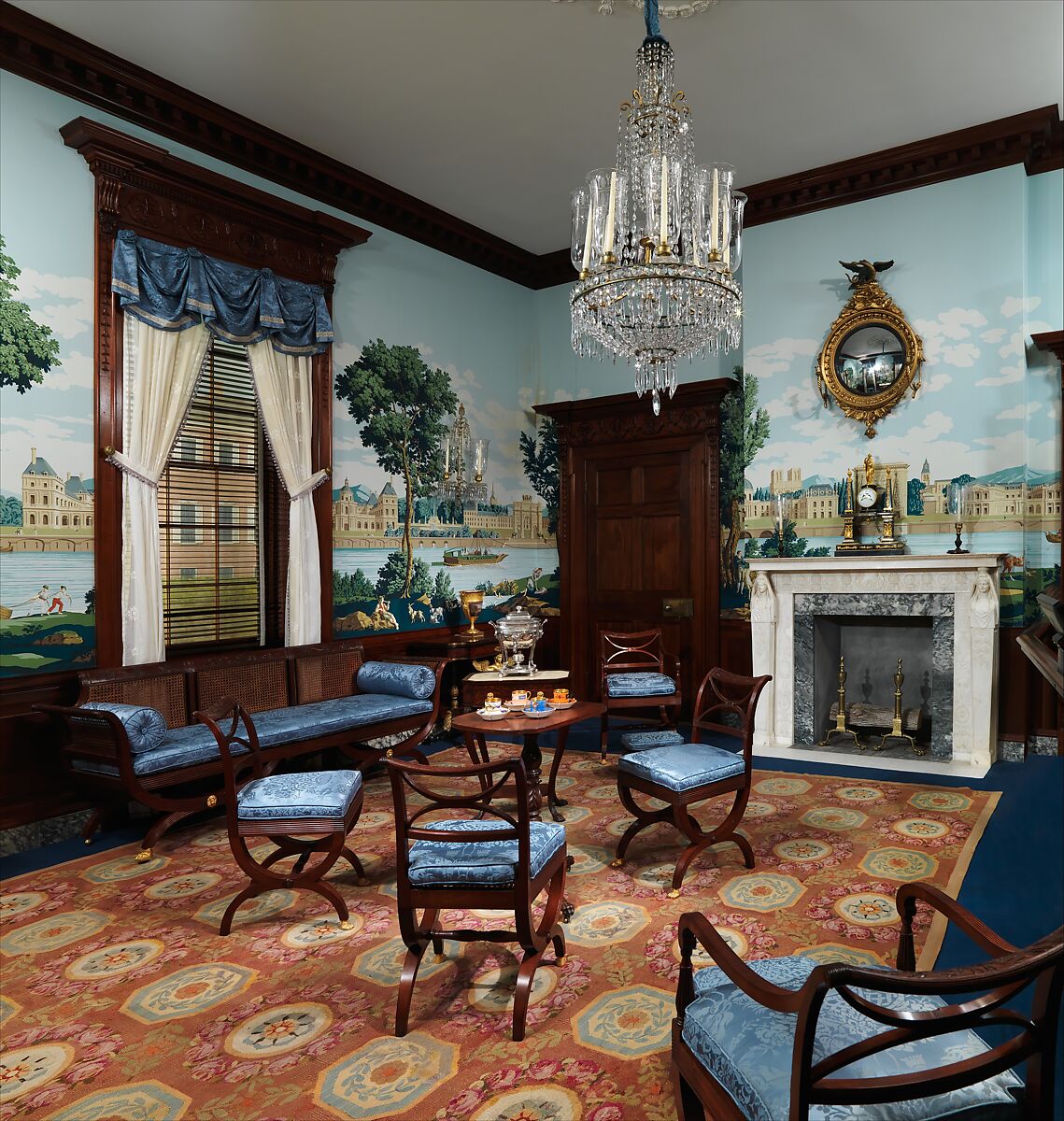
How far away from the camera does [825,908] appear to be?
12.3 ft

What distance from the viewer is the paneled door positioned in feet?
26.4

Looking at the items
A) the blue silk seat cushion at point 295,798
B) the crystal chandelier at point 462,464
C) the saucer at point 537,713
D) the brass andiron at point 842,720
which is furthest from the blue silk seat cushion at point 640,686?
the blue silk seat cushion at point 295,798

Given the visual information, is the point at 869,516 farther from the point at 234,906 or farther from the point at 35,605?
the point at 35,605

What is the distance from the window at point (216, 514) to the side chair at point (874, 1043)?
4794 mm

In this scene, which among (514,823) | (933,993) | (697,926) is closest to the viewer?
(933,993)

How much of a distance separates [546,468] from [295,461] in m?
3.36

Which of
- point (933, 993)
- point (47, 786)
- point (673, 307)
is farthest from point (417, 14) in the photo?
point (933, 993)

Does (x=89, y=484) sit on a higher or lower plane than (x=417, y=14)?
lower

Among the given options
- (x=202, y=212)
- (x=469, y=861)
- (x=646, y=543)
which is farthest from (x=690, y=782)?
(x=202, y=212)

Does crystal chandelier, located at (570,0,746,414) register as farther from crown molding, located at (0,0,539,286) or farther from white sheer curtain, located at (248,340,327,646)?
crown molding, located at (0,0,539,286)

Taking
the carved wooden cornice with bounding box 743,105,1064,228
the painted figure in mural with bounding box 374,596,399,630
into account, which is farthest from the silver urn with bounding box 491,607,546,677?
the carved wooden cornice with bounding box 743,105,1064,228

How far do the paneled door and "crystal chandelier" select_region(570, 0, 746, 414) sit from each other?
3.50 metres

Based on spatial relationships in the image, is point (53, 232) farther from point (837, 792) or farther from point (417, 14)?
point (837, 792)

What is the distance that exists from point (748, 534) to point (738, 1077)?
624 cm
